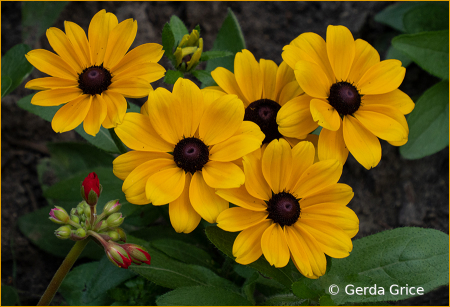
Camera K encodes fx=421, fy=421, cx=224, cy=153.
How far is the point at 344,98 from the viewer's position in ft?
5.27

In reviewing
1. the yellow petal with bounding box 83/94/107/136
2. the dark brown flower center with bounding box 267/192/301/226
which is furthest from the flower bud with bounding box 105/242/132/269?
the dark brown flower center with bounding box 267/192/301/226

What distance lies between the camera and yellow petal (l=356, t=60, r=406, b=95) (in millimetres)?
1666

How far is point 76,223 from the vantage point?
60.6 inches

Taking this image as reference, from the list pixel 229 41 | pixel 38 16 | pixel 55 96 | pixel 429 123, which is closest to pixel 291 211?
pixel 55 96

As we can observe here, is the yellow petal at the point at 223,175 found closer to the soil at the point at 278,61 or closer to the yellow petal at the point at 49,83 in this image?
the yellow petal at the point at 49,83

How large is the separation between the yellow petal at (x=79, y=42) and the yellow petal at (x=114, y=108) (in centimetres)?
18

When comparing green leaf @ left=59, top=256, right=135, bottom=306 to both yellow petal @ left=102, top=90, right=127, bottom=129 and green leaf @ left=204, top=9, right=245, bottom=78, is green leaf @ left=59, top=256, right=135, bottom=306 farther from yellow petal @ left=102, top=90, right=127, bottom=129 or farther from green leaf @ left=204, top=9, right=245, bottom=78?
green leaf @ left=204, top=9, right=245, bottom=78

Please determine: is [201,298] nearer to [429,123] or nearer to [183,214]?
[183,214]

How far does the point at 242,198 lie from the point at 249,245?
0.55ft

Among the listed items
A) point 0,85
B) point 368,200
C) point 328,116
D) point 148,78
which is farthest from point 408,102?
point 0,85

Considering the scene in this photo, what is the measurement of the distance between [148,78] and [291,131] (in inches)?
22.3

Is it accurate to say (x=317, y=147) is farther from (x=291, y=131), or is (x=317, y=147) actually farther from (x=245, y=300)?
(x=245, y=300)

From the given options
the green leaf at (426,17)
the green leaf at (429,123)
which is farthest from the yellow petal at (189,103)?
the green leaf at (426,17)

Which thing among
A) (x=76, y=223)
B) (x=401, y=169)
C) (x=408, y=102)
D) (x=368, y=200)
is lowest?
(x=76, y=223)
